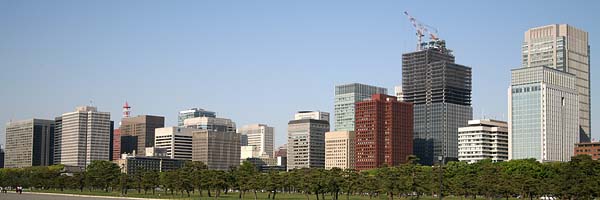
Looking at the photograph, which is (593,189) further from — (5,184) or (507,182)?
(5,184)

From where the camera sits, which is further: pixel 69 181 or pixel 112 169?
pixel 69 181

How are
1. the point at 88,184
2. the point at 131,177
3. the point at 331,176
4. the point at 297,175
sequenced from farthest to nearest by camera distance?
the point at 88,184 → the point at 131,177 → the point at 297,175 → the point at 331,176

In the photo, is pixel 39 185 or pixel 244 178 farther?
pixel 39 185

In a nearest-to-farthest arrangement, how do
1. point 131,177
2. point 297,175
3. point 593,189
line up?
point 593,189, point 297,175, point 131,177

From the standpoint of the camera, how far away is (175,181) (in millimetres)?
126875

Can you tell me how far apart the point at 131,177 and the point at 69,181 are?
23.7 metres

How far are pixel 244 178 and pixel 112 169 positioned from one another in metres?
39.2

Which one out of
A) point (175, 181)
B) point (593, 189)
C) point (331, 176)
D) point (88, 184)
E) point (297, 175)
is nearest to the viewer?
point (593, 189)

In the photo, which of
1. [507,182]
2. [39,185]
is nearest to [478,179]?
[507,182]

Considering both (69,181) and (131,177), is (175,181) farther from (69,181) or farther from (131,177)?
(69,181)

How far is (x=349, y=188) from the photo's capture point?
114375 mm

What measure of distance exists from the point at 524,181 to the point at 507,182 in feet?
7.72

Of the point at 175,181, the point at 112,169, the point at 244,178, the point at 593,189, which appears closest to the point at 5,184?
the point at 112,169

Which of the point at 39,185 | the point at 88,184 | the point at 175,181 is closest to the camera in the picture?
the point at 175,181
